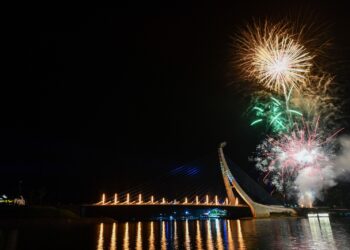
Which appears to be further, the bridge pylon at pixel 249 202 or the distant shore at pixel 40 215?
the bridge pylon at pixel 249 202

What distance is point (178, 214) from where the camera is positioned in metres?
143

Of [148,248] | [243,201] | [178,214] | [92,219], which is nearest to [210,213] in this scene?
[178,214]

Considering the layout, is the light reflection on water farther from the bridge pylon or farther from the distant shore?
the bridge pylon

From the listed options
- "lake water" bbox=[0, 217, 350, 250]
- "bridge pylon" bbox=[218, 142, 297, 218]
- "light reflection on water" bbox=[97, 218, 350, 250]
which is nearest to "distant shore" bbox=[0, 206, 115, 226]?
"lake water" bbox=[0, 217, 350, 250]

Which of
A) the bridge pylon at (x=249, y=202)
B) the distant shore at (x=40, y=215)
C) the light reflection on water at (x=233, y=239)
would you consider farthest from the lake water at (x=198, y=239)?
the bridge pylon at (x=249, y=202)

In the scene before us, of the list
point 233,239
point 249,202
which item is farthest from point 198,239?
point 249,202

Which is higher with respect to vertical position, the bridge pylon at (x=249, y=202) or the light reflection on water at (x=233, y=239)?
the bridge pylon at (x=249, y=202)

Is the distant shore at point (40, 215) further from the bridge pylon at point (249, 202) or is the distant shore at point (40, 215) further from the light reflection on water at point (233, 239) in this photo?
the bridge pylon at point (249, 202)

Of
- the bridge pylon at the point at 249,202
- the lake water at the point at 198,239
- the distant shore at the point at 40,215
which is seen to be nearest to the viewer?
the lake water at the point at 198,239

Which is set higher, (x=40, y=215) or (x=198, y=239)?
(x=40, y=215)

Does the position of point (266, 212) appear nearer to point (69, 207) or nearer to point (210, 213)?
point (210, 213)

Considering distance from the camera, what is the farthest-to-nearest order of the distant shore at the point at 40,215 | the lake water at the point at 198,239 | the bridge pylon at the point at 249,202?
the bridge pylon at the point at 249,202, the distant shore at the point at 40,215, the lake water at the point at 198,239

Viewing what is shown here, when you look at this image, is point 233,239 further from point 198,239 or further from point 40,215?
point 40,215

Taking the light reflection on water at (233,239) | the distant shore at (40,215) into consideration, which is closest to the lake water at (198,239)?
the light reflection on water at (233,239)
